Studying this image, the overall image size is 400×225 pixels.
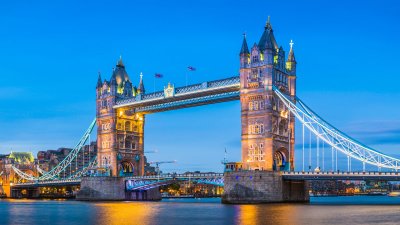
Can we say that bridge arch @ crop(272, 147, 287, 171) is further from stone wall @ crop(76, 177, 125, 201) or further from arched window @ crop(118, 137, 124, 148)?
arched window @ crop(118, 137, 124, 148)

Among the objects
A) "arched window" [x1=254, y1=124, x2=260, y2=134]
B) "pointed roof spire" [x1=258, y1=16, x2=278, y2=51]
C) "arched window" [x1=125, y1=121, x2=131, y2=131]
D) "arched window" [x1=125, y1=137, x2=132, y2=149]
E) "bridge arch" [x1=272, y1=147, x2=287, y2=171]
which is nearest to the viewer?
"arched window" [x1=254, y1=124, x2=260, y2=134]

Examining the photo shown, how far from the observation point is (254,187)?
7912cm

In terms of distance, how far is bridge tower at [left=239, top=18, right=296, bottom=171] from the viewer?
83375 millimetres

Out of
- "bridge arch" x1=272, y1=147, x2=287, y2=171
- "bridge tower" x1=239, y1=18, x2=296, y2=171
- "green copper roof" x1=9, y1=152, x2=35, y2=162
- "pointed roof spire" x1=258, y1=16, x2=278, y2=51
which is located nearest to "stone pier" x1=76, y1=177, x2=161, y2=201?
"bridge tower" x1=239, y1=18, x2=296, y2=171

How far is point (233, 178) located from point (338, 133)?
46.6 feet

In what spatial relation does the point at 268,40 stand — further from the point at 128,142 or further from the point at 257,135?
the point at 128,142

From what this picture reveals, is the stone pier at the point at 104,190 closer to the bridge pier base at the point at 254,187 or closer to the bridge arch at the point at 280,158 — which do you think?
the bridge pier base at the point at 254,187

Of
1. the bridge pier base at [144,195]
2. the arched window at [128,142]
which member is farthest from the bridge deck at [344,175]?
the arched window at [128,142]

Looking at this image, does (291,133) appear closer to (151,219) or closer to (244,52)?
(244,52)

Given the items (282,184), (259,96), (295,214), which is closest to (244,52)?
(259,96)

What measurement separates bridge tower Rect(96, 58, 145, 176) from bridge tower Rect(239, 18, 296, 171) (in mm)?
28685

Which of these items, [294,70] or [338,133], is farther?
[294,70]

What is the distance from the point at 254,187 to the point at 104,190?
32992mm

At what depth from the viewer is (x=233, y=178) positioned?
80.8m
